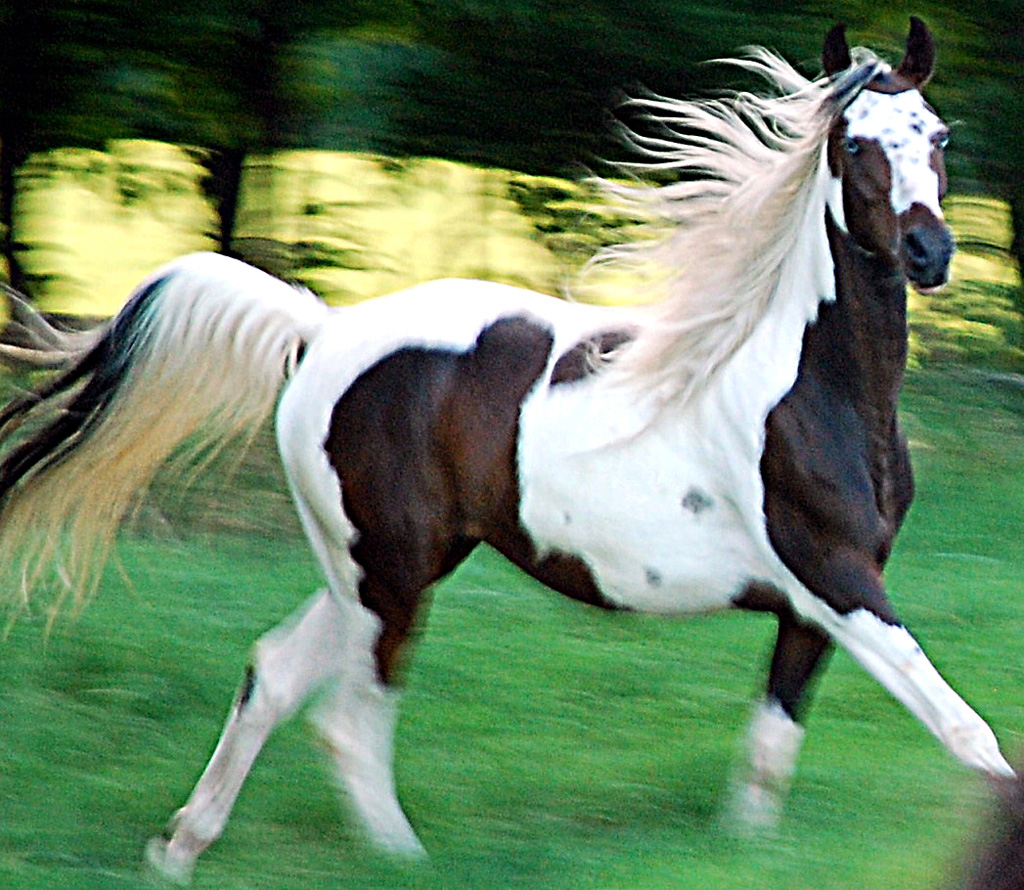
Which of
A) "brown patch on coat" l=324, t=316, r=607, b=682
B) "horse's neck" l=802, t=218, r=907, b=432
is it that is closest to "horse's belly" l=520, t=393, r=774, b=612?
"brown patch on coat" l=324, t=316, r=607, b=682

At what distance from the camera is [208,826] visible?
13.6ft

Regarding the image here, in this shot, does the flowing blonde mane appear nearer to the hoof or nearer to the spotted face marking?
the spotted face marking

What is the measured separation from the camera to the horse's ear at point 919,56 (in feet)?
13.7

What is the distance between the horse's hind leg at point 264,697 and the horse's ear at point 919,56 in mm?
1788

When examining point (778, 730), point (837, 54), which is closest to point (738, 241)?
point (837, 54)

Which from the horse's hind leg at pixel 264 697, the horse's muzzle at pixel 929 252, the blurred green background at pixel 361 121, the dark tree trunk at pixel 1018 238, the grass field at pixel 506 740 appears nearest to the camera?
the horse's muzzle at pixel 929 252

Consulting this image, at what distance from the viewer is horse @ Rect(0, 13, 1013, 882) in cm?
403

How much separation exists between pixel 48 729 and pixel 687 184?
2.33m

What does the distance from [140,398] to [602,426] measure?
1171 mm

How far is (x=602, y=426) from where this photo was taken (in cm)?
421

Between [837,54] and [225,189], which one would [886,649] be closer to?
[837,54]

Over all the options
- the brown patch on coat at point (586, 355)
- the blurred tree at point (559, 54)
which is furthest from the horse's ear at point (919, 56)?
the blurred tree at point (559, 54)

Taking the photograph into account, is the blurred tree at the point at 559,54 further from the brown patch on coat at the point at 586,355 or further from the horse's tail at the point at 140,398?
the brown patch on coat at the point at 586,355

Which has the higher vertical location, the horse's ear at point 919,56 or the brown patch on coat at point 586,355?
the horse's ear at point 919,56
